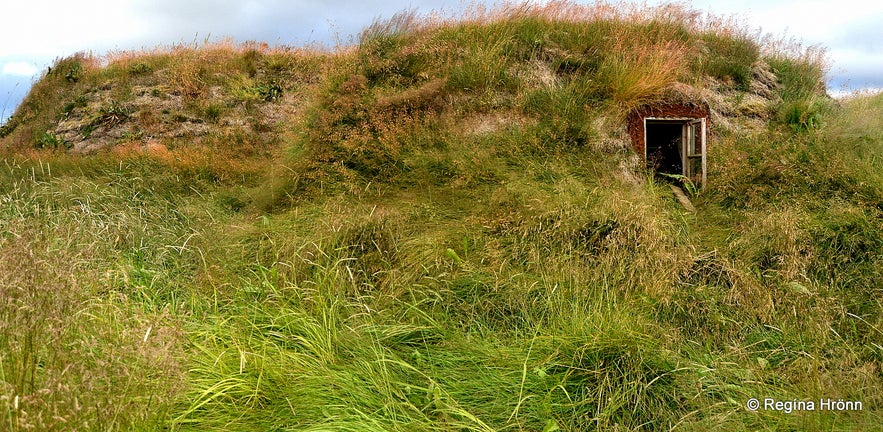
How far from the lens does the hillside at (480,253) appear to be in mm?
3098

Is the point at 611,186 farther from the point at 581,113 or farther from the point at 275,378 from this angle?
the point at 275,378

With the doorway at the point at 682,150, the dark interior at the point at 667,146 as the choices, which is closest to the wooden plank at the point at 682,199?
the doorway at the point at 682,150

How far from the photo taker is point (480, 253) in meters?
5.32

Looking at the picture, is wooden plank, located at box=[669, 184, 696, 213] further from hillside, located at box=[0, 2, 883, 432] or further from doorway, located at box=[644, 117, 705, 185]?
doorway, located at box=[644, 117, 705, 185]

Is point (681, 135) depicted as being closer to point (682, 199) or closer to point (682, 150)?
point (682, 150)

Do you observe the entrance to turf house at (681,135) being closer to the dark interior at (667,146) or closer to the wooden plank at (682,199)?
the dark interior at (667,146)

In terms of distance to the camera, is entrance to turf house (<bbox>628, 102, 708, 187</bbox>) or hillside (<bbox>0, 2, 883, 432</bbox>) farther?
entrance to turf house (<bbox>628, 102, 708, 187</bbox>)

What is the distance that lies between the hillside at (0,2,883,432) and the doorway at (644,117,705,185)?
0.08 m

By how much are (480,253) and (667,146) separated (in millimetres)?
5018

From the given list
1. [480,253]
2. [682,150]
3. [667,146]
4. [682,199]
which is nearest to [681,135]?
[682,150]

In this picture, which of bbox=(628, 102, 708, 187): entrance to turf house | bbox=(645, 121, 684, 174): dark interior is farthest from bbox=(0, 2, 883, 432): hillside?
bbox=(645, 121, 684, 174): dark interior

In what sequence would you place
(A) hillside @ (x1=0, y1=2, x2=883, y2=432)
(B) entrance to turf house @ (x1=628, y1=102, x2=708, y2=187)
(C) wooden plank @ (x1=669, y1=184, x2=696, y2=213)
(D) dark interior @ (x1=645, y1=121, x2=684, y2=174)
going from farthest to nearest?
1. (D) dark interior @ (x1=645, y1=121, x2=684, y2=174)
2. (B) entrance to turf house @ (x1=628, y1=102, x2=708, y2=187)
3. (C) wooden plank @ (x1=669, y1=184, x2=696, y2=213)
4. (A) hillside @ (x1=0, y1=2, x2=883, y2=432)

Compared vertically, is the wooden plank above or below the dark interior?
below

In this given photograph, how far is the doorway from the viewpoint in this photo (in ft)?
25.5
